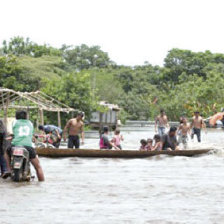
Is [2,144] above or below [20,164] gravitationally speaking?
above

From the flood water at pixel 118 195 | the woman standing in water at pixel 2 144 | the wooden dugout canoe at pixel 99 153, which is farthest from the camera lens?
the wooden dugout canoe at pixel 99 153

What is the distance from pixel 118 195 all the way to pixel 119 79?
218 ft

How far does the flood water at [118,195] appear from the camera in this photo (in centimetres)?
894

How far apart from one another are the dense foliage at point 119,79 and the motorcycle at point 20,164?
26.3 m

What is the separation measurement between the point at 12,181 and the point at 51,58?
3823 cm

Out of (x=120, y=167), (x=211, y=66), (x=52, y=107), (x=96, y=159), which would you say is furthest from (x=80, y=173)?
(x=211, y=66)

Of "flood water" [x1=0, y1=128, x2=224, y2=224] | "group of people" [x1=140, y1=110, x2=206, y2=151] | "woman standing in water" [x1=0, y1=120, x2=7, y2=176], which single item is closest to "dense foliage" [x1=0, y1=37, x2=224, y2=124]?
"group of people" [x1=140, y1=110, x2=206, y2=151]

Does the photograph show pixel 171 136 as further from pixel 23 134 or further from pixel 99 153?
pixel 23 134

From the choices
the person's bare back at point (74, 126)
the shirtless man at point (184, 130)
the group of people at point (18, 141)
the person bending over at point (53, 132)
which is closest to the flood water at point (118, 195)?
the group of people at point (18, 141)

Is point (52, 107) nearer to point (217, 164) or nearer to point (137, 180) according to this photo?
point (217, 164)

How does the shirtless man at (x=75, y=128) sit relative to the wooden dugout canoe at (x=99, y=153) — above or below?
above

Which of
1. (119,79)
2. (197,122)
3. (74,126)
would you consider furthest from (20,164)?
(119,79)

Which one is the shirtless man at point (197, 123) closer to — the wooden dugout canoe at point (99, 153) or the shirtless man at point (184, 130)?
the shirtless man at point (184, 130)

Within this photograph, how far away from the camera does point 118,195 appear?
11016mm
